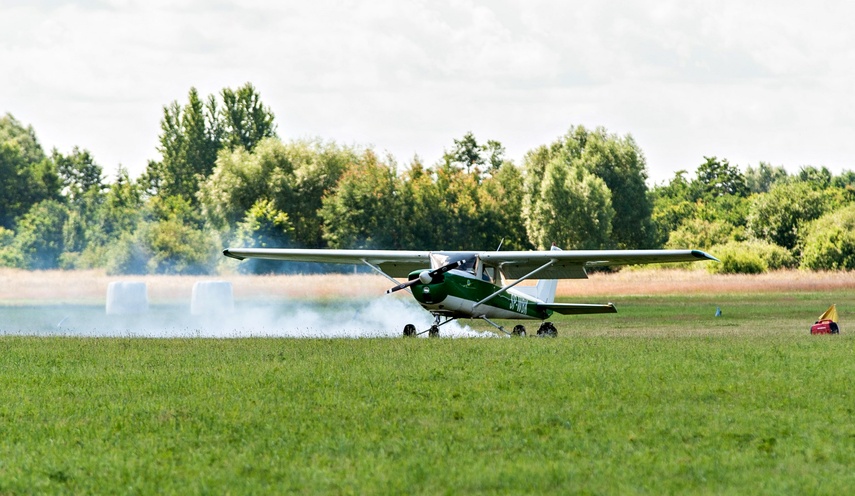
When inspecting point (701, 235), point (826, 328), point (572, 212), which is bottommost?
point (826, 328)

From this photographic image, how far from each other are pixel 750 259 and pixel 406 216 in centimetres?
2226

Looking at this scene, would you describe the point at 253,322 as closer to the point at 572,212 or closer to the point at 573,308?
the point at 573,308

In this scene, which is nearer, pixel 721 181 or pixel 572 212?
pixel 572 212

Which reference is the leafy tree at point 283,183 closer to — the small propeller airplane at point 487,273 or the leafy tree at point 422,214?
the leafy tree at point 422,214

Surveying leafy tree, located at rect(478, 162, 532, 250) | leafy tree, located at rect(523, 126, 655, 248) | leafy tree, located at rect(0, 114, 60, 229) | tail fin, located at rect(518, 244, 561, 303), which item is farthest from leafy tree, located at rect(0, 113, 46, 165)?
tail fin, located at rect(518, 244, 561, 303)

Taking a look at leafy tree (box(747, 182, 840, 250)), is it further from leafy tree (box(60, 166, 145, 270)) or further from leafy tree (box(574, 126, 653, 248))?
leafy tree (box(60, 166, 145, 270))

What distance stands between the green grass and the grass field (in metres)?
0.03

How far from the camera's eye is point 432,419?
11531mm

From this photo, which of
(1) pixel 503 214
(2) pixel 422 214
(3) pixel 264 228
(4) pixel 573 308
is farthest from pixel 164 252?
(4) pixel 573 308

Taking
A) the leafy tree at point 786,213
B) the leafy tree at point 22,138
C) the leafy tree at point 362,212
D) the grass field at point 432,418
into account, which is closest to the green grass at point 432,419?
the grass field at point 432,418

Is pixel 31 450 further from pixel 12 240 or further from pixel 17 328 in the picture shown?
pixel 12 240

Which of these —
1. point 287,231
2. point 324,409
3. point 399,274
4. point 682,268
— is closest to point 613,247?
point 682,268

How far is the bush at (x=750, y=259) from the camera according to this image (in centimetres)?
6312

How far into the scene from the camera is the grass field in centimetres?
902
